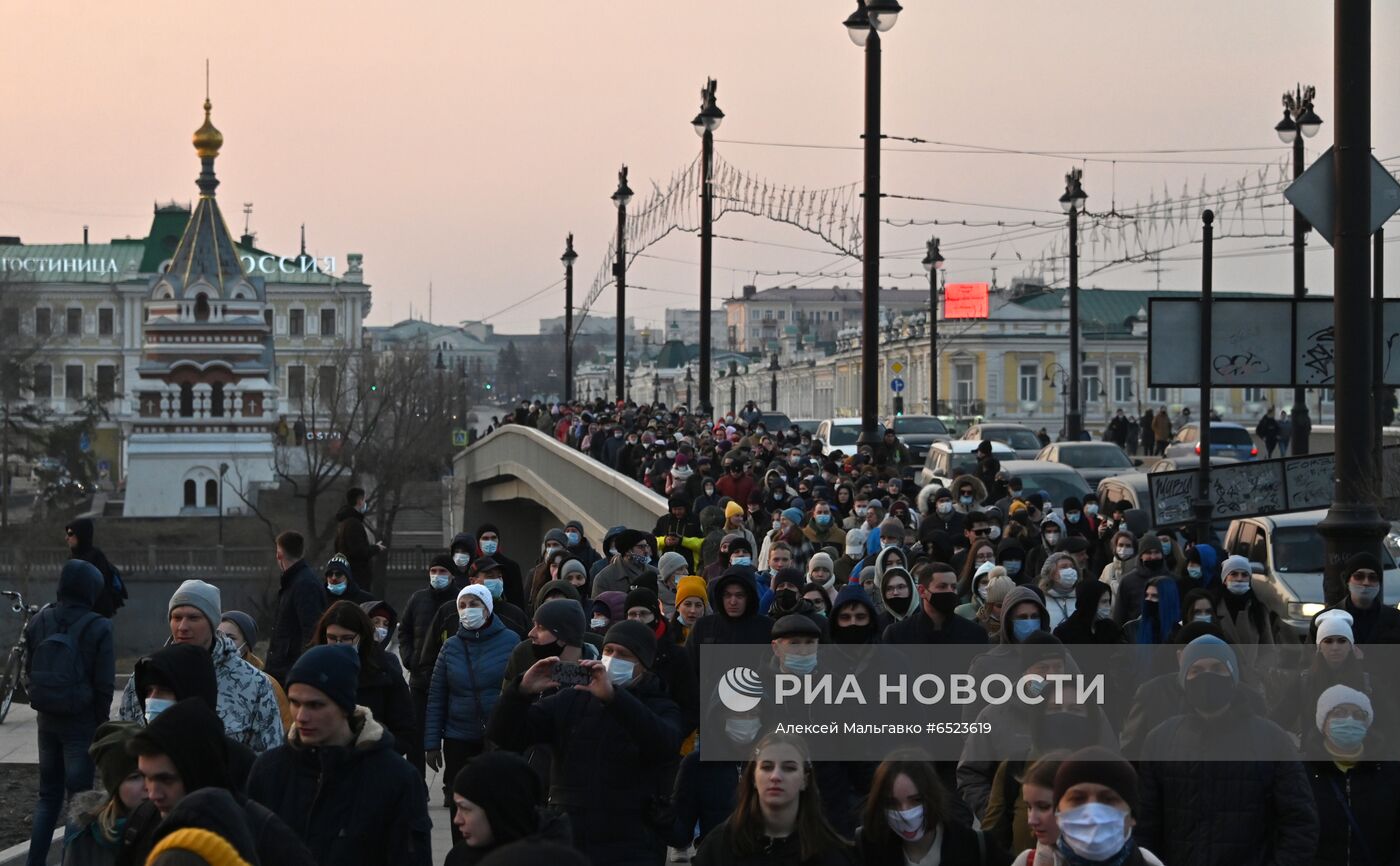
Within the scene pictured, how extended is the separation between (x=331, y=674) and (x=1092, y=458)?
3044 centimetres

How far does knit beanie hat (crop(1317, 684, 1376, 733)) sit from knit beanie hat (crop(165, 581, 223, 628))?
4.33 metres

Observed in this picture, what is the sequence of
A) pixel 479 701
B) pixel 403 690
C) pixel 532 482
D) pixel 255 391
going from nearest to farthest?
pixel 403 690, pixel 479 701, pixel 532 482, pixel 255 391

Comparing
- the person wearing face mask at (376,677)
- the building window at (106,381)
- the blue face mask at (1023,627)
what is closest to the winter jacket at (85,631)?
the person wearing face mask at (376,677)

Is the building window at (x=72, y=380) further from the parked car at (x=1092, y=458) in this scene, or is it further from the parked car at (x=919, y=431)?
the parked car at (x=1092, y=458)

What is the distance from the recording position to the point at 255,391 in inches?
3848

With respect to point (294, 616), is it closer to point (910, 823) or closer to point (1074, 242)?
point (910, 823)

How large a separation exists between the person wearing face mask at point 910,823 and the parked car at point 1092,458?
29339 mm

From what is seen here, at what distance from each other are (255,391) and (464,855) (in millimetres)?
93845

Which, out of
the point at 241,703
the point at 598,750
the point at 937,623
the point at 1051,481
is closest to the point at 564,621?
the point at 598,750

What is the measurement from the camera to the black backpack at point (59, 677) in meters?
11.1

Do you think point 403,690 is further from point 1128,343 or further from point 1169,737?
point 1128,343

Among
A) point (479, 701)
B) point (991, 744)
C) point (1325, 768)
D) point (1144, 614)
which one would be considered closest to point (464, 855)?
point (991, 744)

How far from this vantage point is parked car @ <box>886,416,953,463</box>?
146 feet

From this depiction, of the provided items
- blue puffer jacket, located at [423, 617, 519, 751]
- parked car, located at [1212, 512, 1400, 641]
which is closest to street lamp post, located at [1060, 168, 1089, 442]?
parked car, located at [1212, 512, 1400, 641]
